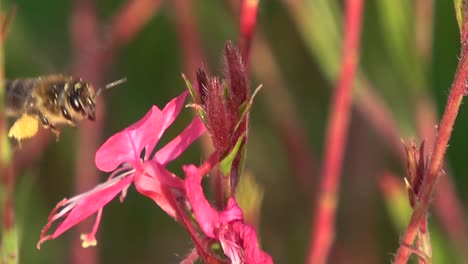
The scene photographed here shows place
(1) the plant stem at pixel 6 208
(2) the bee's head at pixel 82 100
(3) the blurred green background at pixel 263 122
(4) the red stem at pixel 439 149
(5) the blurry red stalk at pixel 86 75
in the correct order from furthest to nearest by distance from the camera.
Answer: (3) the blurred green background at pixel 263 122 → (5) the blurry red stalk at pixel 86 75 → (2) the bee's head at pixel 82 100 → (1) the plant stem at pixel 6 208 → (4) the red stem at pixel 439 149

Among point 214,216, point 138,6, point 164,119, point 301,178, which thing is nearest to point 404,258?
point 214,216

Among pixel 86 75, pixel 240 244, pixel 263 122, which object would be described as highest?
pixel 240 244

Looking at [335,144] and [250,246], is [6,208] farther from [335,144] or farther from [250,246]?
[335,144]

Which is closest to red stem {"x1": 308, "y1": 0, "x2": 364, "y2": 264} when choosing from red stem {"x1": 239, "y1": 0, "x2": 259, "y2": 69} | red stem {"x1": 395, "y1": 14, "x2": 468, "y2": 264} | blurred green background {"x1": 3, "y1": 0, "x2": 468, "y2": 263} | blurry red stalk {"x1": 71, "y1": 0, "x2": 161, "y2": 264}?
red stem {"x1": 239, "y1": 0, "x2": 259, "y2": 69}

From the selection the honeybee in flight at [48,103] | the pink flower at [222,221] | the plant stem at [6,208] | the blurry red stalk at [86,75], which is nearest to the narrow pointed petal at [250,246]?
the pink flower at [222,221]

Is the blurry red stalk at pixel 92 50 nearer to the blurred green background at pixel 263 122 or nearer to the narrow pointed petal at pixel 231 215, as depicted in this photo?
the blurred green background at pixel 263 122

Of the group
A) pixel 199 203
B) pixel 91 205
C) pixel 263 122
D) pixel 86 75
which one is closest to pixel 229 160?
pixel 199 203

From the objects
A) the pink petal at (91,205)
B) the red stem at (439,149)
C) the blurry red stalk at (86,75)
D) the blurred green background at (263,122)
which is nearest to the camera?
the red stem at (439,149)
